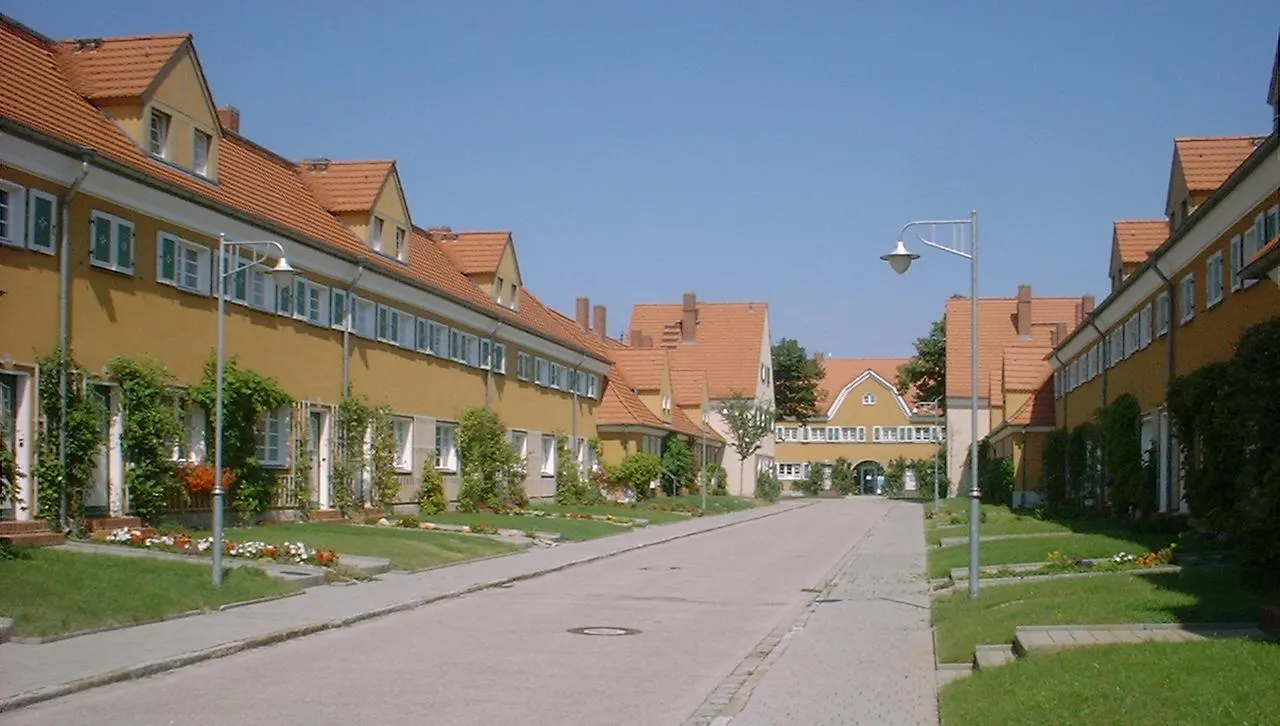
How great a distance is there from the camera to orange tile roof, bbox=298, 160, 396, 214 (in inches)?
1362

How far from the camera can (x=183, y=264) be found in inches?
971

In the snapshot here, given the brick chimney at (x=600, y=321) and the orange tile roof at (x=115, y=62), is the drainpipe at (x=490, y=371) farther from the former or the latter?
the brick chimney at (x=600, y=321)

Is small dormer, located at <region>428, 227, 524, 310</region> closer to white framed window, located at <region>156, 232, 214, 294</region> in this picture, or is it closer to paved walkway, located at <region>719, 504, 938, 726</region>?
white framed window, located at <region>156, 232, 214, 294</region>

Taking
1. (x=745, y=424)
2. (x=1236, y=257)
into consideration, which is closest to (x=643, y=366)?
(x=745, y=424)

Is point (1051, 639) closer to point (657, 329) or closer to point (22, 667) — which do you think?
point (22, 667)

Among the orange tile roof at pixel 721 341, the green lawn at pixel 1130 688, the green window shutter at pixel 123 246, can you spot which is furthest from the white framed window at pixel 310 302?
the orange tile roof at pixel 721 341

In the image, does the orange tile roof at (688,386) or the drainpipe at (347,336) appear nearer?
the drainpipe at (347,336)

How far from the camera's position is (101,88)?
2434cm

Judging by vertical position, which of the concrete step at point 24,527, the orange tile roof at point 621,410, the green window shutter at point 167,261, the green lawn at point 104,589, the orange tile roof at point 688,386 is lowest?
the green lawn at point 104,589

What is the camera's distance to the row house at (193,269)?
20250 mm

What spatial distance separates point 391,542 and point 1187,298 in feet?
54.3

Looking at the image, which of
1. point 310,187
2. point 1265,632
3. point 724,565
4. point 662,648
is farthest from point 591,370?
point 1265,632

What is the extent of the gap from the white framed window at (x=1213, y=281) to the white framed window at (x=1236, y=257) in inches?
23.0

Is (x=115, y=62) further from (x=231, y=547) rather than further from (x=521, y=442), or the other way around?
(x=521, y=442)
